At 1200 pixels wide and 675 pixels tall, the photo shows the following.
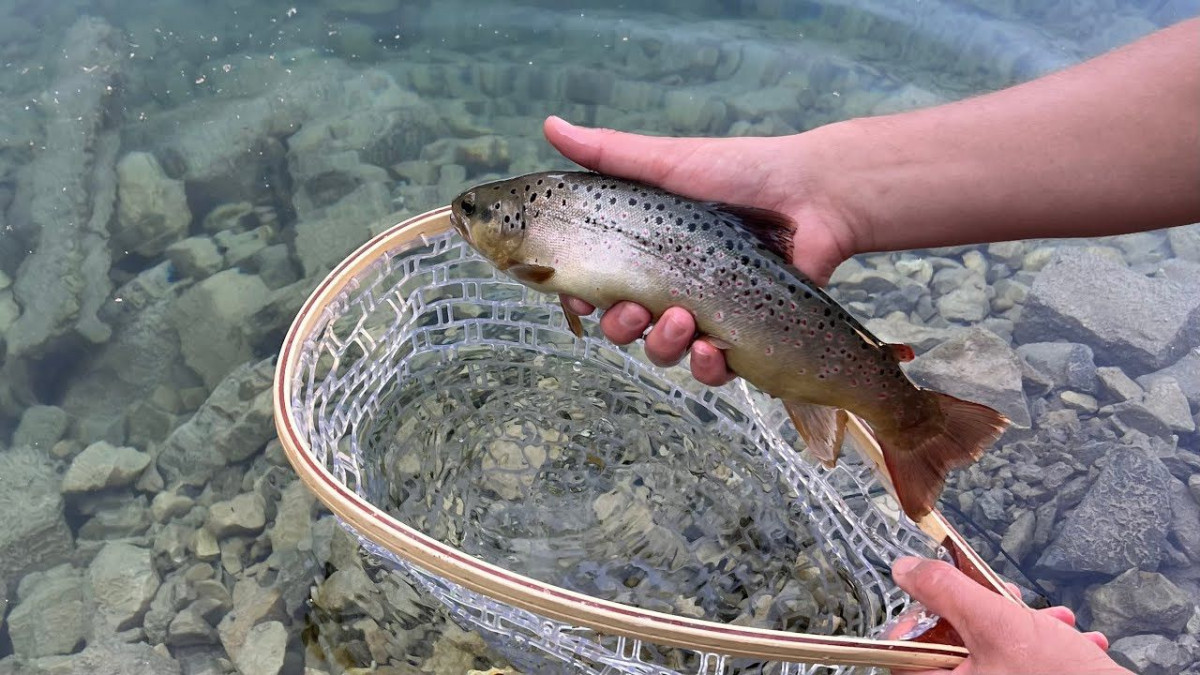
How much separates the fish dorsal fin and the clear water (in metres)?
1.23

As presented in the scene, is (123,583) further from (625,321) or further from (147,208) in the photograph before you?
(625,321)

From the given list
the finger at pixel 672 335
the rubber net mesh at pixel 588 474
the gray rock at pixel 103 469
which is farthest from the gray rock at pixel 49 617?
the finger at pixel 672 335

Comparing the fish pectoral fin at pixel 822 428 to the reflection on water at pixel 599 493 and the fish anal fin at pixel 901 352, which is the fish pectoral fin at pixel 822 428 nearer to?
the fish anal fin at pixel 901 352

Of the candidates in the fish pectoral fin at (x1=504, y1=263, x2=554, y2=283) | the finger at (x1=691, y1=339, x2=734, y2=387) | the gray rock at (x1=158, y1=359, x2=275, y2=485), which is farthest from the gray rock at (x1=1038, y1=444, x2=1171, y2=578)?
the gray rock at (x1=158, y1=359, x2=275, y2=485)

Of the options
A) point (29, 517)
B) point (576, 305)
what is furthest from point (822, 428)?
point (29, 517)

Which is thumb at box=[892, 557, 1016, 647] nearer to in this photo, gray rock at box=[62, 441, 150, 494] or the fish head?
the fish head

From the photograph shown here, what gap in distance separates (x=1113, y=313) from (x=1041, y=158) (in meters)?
2.13

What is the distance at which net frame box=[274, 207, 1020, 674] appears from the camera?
1846 millimetres

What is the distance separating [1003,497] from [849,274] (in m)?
1.35

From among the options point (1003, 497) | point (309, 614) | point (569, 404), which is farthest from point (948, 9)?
point (309, 614)

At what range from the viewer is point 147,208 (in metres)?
4.30

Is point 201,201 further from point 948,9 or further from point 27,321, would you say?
point 948,9

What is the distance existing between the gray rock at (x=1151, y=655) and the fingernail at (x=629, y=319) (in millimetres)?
2033

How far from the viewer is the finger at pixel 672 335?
2197 mm
